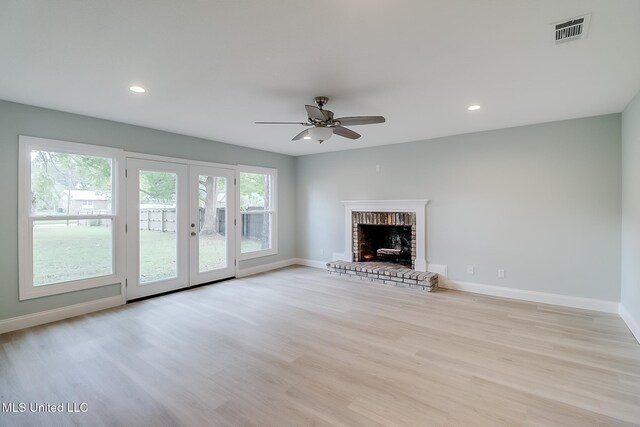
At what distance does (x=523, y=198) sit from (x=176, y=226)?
5.28 metres

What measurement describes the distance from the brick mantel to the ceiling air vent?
3.29 m

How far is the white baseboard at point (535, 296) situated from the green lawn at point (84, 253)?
4.55m

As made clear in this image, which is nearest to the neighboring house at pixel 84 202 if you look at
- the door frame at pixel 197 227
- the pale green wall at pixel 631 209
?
the door frame at pixel 197 227

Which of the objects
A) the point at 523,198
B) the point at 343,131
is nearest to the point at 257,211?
the point at 343,131

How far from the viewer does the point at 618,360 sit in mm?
2658

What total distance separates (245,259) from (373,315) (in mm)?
3039

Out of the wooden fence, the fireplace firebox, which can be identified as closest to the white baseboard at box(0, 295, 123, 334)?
the wooden fence

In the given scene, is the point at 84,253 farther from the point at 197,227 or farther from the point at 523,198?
the point at 523,198

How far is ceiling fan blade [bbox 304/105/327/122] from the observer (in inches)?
109

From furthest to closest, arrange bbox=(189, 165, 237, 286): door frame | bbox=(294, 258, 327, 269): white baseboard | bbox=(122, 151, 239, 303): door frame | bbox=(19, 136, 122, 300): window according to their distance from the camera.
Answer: bbox=(294, 258, 327, 269): white baseboard
bbox=(189, 165, 237, 286): door frame
bbox=(122, 151, 239, 303): door frame
bbox=(19, 136, 122, 300): window

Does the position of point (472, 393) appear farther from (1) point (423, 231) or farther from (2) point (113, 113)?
(2) point (113, 113)

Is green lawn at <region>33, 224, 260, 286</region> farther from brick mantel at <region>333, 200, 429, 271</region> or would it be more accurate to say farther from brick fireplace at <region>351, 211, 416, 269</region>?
brick fireplace at <region>351, 211, 416, 269</region>

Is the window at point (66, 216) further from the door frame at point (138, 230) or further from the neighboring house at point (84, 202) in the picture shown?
the door frame at point (138, 230)

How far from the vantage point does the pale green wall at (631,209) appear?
10.2 ft
